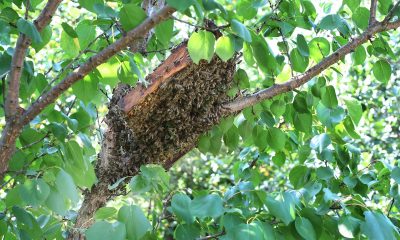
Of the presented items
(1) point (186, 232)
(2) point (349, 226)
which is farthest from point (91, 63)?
(2) point (349, 226)

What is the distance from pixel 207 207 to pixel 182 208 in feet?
0.25

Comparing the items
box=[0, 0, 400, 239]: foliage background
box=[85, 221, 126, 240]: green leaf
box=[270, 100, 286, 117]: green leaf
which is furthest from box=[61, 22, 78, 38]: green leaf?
box=[270, 100, 286, 117]: green leaf

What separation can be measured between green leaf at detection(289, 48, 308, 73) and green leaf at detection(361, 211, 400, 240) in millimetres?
508

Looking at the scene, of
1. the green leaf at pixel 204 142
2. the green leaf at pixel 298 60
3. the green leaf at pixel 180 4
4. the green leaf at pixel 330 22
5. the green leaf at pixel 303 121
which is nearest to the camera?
the green leaf at pixel 180 4

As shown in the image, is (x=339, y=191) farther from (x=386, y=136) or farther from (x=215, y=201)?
(x=386, y=136)

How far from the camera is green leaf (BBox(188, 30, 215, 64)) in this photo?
4.33 feet

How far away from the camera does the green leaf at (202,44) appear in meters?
1.32

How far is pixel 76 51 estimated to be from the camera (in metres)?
1.59

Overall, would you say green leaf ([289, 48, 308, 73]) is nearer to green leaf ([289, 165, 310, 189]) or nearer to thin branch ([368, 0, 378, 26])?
thin branch ([368, 0, 378, 26])

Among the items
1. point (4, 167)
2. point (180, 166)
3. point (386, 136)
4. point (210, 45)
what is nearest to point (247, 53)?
point (210, 45)

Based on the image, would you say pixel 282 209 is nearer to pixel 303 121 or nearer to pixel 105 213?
pixel 105 213

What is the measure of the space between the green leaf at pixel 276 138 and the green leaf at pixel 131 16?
80 cm

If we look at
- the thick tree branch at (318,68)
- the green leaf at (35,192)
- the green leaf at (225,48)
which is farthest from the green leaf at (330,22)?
the green leaf at (35,192)

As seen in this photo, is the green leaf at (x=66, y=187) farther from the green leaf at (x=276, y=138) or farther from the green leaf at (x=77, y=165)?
the green leaf at (x=276, y=138)
